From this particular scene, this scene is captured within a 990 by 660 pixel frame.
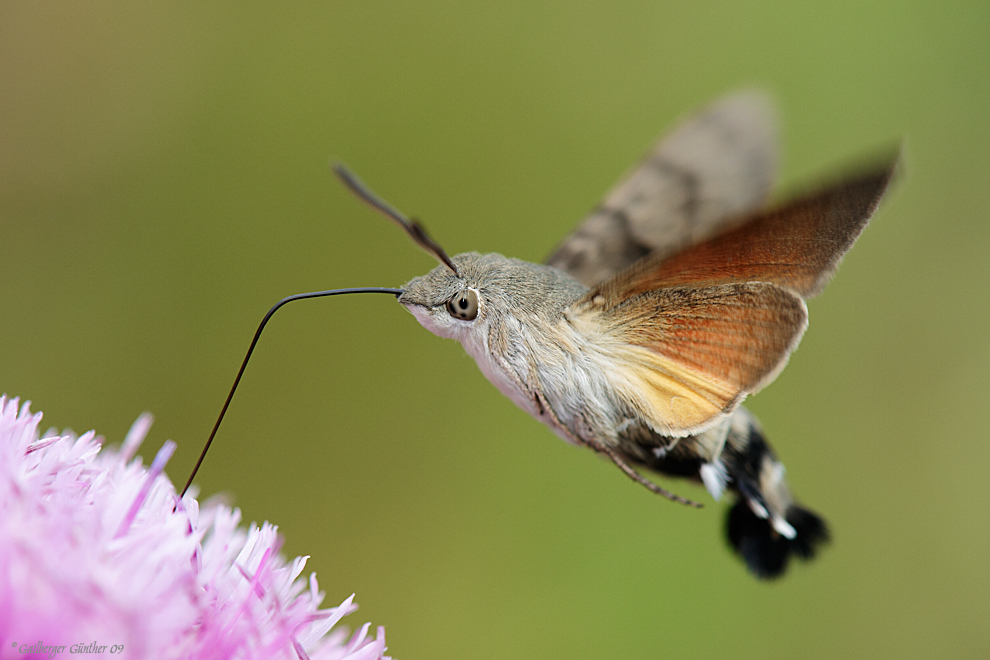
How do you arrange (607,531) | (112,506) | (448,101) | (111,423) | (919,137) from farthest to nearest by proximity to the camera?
(919,137), (448,101), (607,531), (111,423), (112,506)

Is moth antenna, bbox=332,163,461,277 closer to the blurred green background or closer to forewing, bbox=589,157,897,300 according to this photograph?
forewing, bbox=589,157,897,300

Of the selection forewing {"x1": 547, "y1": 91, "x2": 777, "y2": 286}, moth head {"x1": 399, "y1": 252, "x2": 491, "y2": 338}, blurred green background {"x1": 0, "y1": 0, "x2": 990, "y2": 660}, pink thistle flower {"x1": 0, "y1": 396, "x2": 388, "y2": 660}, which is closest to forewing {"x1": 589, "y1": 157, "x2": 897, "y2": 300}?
moth head {"x1": 399, "y1": 252, "x2": 491, "y2": 338}

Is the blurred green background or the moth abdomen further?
the blurred green background

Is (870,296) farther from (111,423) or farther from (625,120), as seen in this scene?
(111,423)

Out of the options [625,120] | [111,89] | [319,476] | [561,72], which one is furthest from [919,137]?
[111,89]

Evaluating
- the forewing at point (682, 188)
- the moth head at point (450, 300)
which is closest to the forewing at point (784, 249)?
the moth head at point (450, 300)

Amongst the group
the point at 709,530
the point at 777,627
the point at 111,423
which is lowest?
the point at 777,627
